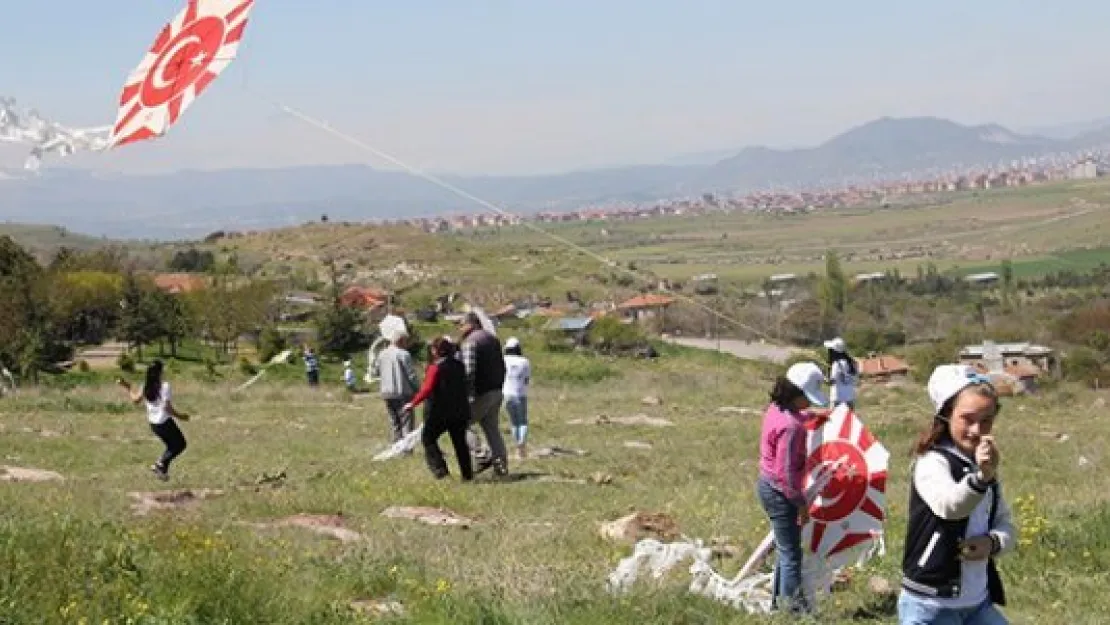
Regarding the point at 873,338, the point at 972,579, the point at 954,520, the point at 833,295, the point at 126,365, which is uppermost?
the point at 954,520

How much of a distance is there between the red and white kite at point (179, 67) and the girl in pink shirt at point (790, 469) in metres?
4.60

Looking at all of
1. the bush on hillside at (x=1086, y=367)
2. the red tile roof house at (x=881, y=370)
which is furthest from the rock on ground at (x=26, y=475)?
the bush on hillside at (x=1086, y=367)

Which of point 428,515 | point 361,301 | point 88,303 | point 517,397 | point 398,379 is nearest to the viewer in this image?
point 428,515

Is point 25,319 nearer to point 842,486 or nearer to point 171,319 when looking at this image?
point 171,319

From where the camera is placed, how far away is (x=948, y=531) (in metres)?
6.05

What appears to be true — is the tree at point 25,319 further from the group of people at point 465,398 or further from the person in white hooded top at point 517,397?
the group of people at point 465,398

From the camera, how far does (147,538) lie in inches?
336

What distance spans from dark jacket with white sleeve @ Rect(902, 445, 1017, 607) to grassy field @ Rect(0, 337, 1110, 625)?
1.86 m

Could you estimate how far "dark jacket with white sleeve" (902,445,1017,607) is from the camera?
5949mm

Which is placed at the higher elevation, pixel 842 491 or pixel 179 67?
pixel 179 67

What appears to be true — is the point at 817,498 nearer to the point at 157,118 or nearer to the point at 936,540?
the point at 936,540

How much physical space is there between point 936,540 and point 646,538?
503 centimetres

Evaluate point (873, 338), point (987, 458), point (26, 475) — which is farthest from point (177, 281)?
point (987, 458)

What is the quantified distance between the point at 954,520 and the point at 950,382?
0.65m
